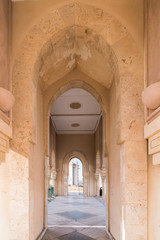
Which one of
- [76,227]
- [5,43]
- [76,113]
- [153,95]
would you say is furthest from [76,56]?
[76,113]

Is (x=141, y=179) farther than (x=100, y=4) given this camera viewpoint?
No

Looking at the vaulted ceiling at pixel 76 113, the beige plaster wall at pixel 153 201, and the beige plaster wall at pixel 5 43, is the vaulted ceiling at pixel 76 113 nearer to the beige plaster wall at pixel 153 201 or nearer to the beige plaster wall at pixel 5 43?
the beige plaster wall at pixel 5 43

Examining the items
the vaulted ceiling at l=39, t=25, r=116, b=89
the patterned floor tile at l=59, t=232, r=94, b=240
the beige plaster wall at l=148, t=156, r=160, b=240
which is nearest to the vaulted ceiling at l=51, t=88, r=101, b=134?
the vaulted ceiling at l=39, t=25, r=116, b=89

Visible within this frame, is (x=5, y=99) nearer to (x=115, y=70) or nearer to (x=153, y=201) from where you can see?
(x=115, y=70)

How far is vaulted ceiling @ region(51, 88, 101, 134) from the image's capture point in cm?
760

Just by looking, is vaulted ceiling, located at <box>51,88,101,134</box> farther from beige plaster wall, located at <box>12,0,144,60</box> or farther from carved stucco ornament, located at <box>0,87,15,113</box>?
carved stucco ornament, located at <box>0,87,15,113</box>

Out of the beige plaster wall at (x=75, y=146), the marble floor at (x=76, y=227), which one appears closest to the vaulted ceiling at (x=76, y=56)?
the marble floor at (x=76, y=227)

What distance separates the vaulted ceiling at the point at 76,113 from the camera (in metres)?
7.60

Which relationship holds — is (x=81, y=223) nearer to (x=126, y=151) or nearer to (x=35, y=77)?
(x=126, y=151)

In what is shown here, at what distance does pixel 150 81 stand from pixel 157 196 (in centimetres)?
139

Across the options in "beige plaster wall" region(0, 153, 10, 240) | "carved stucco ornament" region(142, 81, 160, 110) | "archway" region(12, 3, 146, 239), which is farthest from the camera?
"archway" region(12, 3, 146, 239)

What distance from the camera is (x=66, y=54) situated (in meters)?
4.25

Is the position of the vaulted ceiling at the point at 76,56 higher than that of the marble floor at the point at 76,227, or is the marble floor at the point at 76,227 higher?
the vaulted ceiling at the point at 76,56

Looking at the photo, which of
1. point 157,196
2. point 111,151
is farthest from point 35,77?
point 157,196
